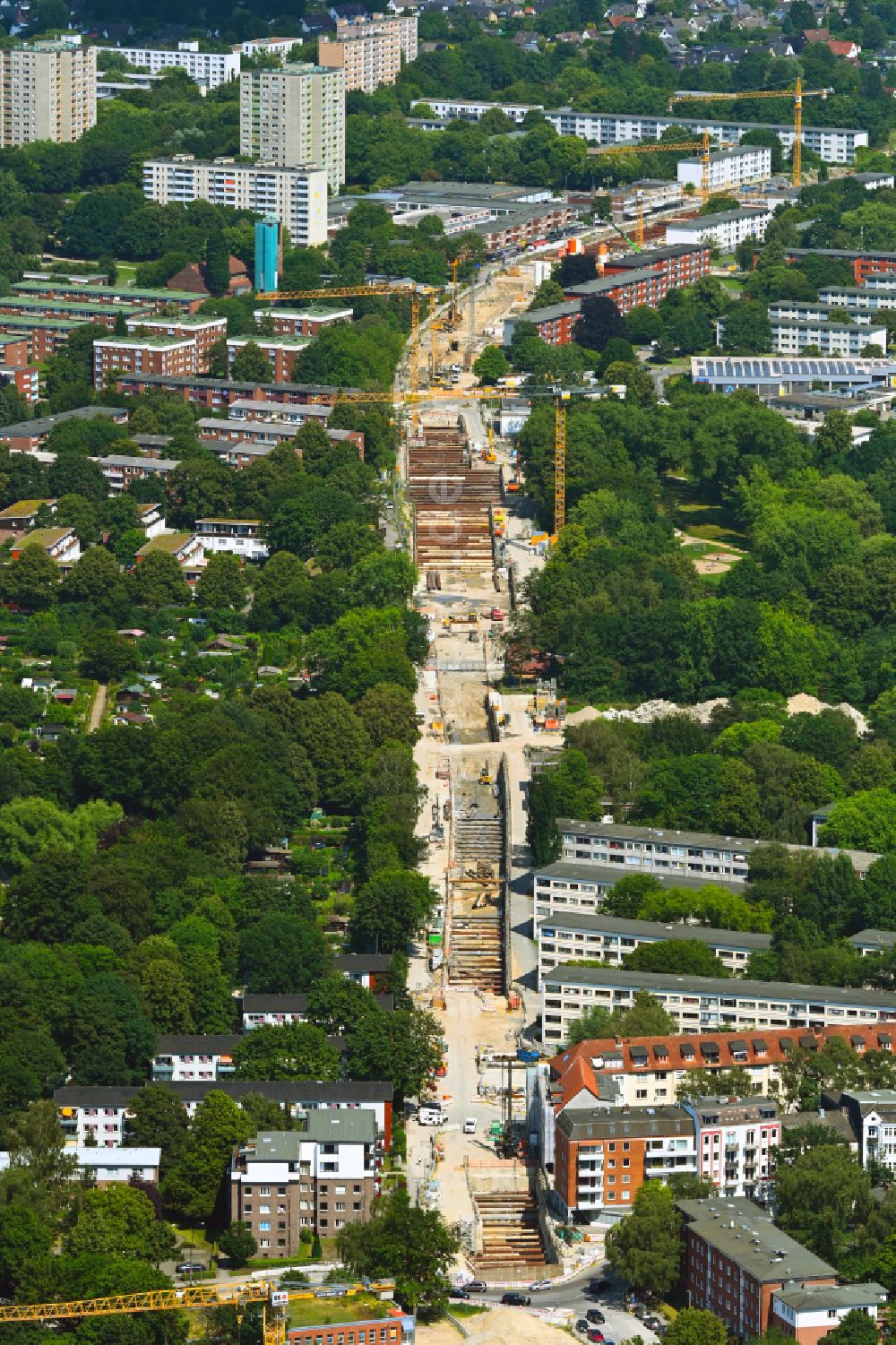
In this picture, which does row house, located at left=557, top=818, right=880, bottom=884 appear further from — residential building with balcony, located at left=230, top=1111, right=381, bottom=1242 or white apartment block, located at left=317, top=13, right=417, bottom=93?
white apartment block, located at left=317, top=13, right=417, bottom=93

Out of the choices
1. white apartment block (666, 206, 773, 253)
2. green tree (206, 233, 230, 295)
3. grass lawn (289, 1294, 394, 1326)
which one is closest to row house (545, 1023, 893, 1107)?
grass lawn (289, 1294, 394, 1326)

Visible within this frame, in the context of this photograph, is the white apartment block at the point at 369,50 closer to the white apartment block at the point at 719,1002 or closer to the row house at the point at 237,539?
the row house at the point at 237,539

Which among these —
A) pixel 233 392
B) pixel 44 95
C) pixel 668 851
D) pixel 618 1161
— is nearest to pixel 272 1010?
pixel 618 1161

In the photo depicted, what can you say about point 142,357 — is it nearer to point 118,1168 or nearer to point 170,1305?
point 118,1168

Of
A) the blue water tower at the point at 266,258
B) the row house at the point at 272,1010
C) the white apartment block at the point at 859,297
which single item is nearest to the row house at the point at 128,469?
the blue water tower at the point at 266,258

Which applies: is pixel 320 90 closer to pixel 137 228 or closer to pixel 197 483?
pixel 137 228
